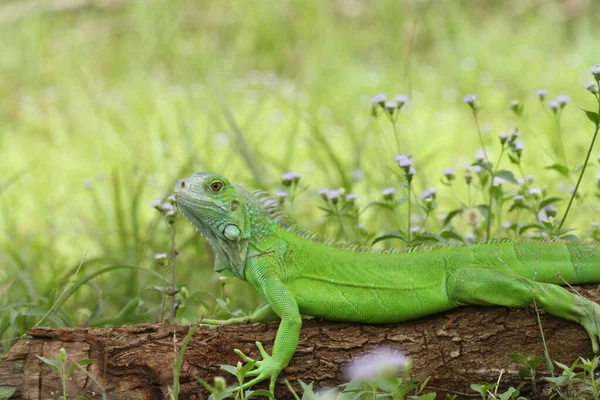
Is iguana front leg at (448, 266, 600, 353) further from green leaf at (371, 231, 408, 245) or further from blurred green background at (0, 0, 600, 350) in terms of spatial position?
blurred green background at (0, 0, 600, 350)

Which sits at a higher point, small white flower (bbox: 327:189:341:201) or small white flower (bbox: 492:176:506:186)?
small white flower (bbox: 492:176:506:186)

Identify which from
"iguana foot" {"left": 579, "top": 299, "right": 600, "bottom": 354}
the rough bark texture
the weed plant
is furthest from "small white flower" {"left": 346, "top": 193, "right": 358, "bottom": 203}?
"iguana foot" {"left": 579, "top": 299, "right": 600, "bottom": 354}

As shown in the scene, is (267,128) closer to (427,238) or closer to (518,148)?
(518,148)

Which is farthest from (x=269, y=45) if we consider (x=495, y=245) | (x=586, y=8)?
(x=495, y=245)

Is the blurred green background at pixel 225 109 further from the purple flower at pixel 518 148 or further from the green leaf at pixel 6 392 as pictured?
the purple flower at pixel 518 148

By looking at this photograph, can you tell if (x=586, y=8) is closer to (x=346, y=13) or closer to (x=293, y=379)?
(x=346, y=13)

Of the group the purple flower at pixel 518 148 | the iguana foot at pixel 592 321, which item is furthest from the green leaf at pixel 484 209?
the iguana foot at pixel 592 321

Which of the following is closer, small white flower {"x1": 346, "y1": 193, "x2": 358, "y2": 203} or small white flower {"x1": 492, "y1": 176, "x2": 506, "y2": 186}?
small white flower {"x1": 492, "y1": 176, "x2": 506, "y2": 186}
